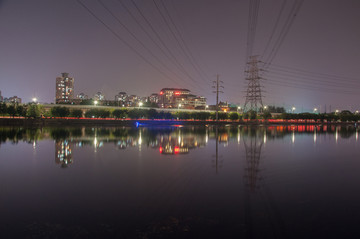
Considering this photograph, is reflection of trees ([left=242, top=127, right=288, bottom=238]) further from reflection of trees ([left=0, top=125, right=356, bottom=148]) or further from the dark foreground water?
reflection of trees ([left=0, top=125, right=356, bottom=148])

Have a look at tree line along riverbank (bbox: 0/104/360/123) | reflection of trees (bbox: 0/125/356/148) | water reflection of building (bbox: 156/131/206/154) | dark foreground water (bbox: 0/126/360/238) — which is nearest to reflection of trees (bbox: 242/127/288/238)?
dark foreground water (bbox: 0/126/360/238)

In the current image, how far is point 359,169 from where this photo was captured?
12.8m

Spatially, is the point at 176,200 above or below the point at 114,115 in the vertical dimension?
below

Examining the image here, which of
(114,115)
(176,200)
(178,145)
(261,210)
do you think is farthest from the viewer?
(114,115)

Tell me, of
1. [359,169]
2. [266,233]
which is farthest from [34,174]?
[359,169]

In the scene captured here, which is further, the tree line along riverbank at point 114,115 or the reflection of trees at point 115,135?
the tree line along riverbank at point 114,115

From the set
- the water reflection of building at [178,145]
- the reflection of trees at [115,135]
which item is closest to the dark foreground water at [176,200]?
the water reflection of building at [178,145]

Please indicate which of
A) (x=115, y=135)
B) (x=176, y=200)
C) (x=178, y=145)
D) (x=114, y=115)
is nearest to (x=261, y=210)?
(x=176, y=200)

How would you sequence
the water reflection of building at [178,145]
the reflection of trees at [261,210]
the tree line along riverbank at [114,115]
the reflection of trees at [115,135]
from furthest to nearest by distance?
1. the tree line along riverbank at [114,115]
2. the reflection of trees at [115,135]
3. the water reflection of building at [178,145]
4. the reflection of trees at [261,210]

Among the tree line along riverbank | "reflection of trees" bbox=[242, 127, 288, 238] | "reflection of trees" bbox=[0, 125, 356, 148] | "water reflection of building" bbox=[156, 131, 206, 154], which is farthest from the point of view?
the tree line along riverbank

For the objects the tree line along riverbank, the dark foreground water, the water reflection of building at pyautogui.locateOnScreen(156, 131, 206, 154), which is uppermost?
the tree line along riverbank

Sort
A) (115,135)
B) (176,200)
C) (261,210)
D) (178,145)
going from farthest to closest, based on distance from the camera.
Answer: (115,135)
(178,145)
(176,200)
(261,210)

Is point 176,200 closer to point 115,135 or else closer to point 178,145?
point 178,145

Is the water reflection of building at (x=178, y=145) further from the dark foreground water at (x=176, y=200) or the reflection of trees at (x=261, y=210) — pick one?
the reflection of trees at (x=261, y=210)
